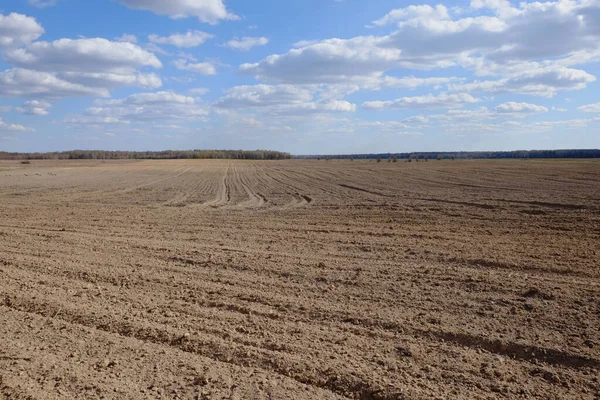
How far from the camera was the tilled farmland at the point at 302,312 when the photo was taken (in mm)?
4348

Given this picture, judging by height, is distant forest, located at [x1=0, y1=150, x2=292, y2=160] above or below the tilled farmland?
above

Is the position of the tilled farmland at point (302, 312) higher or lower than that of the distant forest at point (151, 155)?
lower

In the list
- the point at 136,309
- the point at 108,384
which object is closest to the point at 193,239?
the point at 136,309

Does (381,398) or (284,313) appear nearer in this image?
(381,398)

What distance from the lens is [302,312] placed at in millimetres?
6000

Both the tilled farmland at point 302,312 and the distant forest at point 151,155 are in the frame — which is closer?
the tilled farmland at point 302,312

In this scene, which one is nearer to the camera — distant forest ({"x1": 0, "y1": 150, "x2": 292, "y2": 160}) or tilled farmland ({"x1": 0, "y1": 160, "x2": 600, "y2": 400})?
tilled farmland ({"x1": 0, "y1": 160, "x2": 600, "y2": 400})

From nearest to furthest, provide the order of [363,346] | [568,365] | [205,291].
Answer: [568,365], [363,346], [205,291]

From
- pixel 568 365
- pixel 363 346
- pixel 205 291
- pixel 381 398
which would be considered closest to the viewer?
pixel 381 398

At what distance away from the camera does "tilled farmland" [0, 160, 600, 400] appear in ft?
14.3

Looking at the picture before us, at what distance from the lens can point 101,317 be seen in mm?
5824

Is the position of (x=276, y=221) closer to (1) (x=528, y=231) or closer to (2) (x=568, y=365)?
(1) (x=528, y=231)

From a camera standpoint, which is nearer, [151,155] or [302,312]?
[302,312]

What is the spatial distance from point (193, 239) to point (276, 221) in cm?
322
